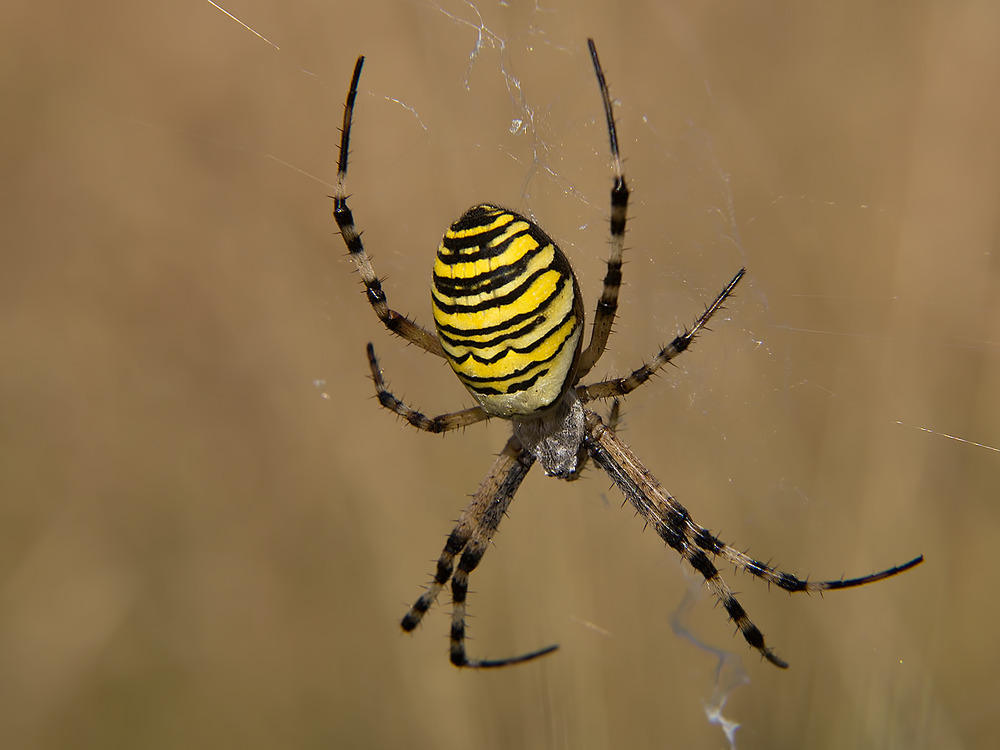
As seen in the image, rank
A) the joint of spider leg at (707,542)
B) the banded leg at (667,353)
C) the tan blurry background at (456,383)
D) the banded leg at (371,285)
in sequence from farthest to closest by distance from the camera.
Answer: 1. the tan blurry background at (456,383)
2. the joint of spider leg at (707,542)
3. the banded leg at (371,285)
4. the banded leg at (667,353)

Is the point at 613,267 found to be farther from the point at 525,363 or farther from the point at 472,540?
the point at 472,540

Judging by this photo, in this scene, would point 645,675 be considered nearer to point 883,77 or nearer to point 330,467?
point 330,467

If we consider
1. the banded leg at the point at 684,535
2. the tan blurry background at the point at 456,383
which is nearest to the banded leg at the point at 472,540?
the banded leg at the point at 684,535

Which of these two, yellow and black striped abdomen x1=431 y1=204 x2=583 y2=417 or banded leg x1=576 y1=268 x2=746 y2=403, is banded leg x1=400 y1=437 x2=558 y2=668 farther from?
yellow and black striped abdomen x1=431 y1=204 x2=583 y2=417

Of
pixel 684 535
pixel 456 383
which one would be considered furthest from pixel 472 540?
pixel 456 383

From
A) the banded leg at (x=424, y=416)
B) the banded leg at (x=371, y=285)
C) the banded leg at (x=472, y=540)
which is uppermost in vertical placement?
the banded leg at (x=371, y=285)

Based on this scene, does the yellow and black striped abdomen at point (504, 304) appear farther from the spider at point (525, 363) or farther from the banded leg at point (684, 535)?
the banded leg at point (684, 535)

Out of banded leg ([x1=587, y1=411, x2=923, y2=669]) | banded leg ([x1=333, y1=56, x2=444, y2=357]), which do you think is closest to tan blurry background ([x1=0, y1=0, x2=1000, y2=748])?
banded leg ([x1=587, y1=411, x2=923, y2=669])
